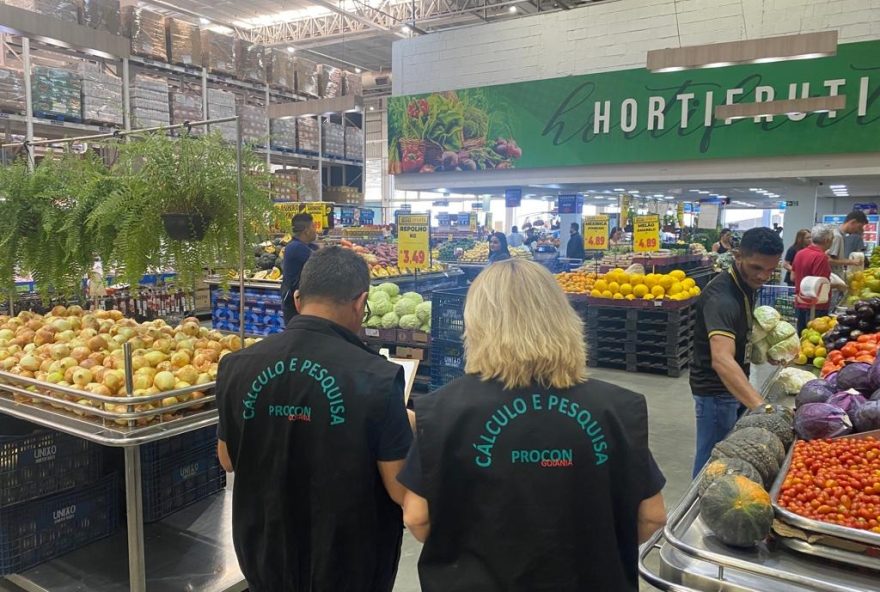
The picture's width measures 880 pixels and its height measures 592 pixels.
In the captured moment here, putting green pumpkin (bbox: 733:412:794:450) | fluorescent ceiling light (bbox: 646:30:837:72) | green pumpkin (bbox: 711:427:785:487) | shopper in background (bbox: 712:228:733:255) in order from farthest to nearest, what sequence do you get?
shopper in background (bbox: 712:228:733:255) < fluorescent ceiling light (bbox: 646:30:837:72) < green pumpkin (bbox: 733:412:794:450) < green pumpkin (bbox: 711:427:785:487)

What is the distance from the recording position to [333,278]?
6.16 feet

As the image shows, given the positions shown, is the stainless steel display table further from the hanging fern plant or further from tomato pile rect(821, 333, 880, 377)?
tomato pile rect(821, 333, 880, 377)

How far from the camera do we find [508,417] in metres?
1.38

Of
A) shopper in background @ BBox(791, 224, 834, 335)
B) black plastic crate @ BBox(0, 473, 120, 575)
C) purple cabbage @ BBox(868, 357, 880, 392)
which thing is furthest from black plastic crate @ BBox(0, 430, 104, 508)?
shopper in background @ BBox(791, 224, 834, 335)

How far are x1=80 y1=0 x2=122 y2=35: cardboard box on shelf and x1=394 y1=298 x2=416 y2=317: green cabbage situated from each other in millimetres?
5959

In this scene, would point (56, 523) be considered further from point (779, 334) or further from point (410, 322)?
point (779, 334)

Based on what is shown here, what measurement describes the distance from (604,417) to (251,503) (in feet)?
3.61

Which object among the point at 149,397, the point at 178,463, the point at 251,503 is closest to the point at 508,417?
the point at 251,503

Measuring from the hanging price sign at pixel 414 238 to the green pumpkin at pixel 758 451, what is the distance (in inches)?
202

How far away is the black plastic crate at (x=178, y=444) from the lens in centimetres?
326

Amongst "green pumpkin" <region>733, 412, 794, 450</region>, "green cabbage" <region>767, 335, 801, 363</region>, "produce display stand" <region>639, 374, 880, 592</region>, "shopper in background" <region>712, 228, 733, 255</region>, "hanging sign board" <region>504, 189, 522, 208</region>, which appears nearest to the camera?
"produce display stand" <region>639, 374, 880, 592</region>

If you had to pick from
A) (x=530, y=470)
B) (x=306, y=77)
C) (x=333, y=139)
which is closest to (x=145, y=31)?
(x=306, y=77)

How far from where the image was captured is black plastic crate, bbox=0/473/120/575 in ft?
9.84

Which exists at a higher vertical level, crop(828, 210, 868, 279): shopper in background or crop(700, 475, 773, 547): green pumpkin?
crop(828, 210, 868, 279): shopper in background
